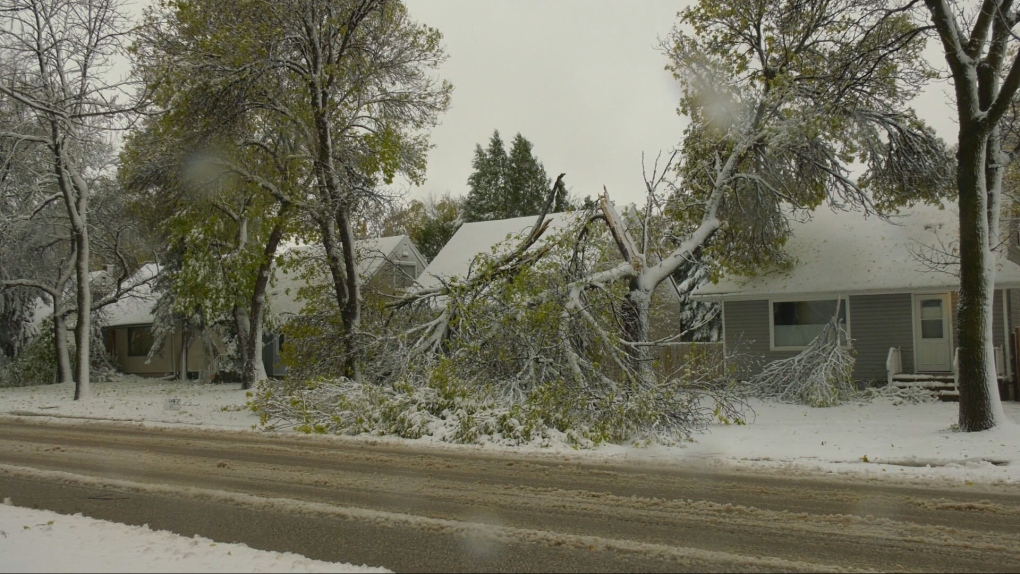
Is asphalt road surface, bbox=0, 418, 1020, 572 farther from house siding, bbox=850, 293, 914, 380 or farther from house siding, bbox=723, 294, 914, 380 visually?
house siding, bbox=850, 293, 914, 380

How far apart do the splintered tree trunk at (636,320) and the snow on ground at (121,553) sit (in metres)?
8.90

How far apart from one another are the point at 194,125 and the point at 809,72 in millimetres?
13365

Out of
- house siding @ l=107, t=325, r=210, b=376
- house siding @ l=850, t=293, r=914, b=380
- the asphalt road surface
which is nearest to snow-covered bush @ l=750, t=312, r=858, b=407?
house siding @ l=850, t=293, r=914, b=380

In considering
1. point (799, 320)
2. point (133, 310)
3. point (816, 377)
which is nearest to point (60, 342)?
point (133, 310)

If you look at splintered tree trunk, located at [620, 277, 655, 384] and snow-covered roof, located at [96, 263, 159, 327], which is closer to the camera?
splintered tree trunk, located at [620, 277, 655, 384]

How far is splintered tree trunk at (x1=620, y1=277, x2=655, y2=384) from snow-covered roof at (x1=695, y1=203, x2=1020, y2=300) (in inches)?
247

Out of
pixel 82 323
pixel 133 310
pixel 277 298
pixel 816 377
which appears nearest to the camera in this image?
pixel 816 377

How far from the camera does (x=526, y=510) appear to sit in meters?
7.12

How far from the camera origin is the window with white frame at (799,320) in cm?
2105

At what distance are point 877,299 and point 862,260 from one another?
1.16 metres

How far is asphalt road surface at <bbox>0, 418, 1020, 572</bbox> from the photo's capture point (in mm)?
5578

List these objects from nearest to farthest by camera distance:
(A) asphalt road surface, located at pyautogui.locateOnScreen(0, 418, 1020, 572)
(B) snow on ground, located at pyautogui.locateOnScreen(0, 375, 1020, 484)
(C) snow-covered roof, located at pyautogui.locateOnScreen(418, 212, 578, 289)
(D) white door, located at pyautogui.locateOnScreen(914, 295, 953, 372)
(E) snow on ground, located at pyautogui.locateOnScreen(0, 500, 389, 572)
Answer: (E) snow on ground, located at pyautogui.locateOnScreen(0, 500, 389, 572)
(A) asphalt road surface, located at pyautogui.locateOnScreen(0, 418, 1020, 572)
(B) snow on ground, located at pyautogui.locateOnScreen(0, 375, 1020, 484)
(D) white door, located at pyautogui.locateOnScreen(914, 295, 953, 372)
(C) snow-covered roof, located at pyautogui.locateOnScreen(418, 212, 578, 289)

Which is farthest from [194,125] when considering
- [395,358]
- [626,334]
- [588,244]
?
[626,334]

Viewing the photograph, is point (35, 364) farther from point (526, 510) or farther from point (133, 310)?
point (526, 510)
